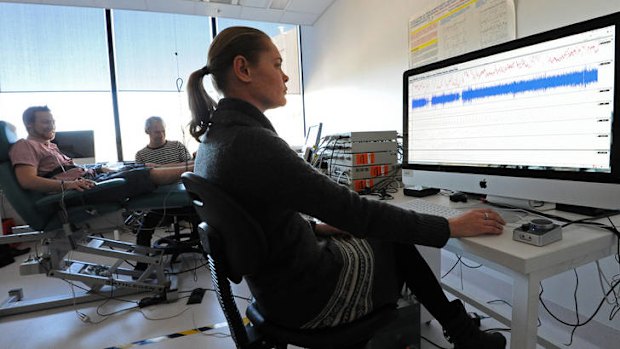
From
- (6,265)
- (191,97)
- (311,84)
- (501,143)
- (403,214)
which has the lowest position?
(6,265)

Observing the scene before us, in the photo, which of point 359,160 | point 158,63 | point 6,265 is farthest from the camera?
point 158,63

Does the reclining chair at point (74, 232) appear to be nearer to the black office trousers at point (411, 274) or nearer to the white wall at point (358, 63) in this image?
the black office trousers at point (411, 274)

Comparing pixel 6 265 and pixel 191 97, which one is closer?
pixel 191 97

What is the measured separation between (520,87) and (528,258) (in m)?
0.52

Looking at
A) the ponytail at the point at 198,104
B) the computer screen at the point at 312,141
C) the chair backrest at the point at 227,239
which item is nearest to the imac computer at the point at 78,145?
the computer screen at the point at 312,141

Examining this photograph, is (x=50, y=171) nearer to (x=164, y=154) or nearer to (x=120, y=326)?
(x=120, y=326)

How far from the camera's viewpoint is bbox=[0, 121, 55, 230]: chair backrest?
5.20 ft

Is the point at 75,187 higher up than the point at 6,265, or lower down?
higher up

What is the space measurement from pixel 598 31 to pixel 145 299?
→ 2314 mm

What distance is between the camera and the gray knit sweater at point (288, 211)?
24.6 inches

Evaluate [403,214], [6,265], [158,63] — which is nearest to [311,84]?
[158,63]

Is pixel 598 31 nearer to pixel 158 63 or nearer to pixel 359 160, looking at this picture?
pixel 359 160

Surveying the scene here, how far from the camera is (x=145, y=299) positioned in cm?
191

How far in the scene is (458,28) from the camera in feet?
6.29
